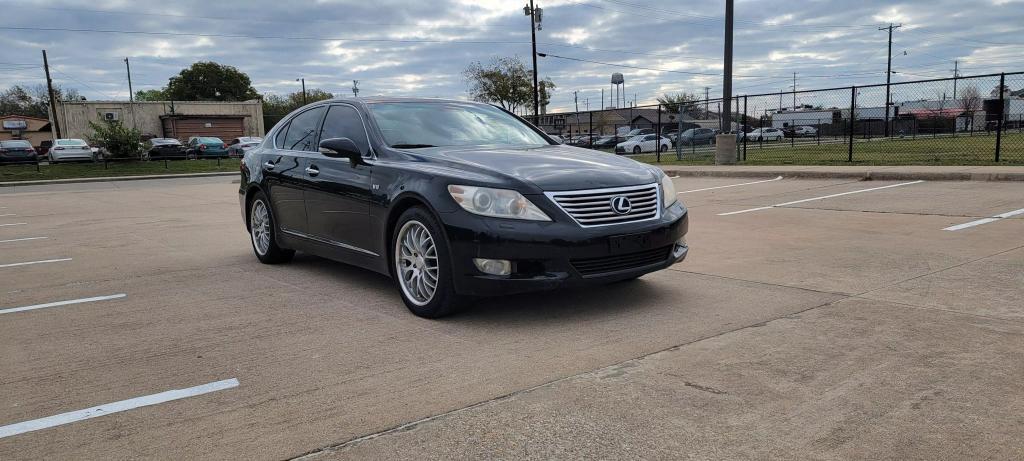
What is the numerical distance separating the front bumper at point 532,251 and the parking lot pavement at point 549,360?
11.5 inches

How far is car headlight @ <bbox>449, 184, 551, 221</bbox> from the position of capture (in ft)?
15.1

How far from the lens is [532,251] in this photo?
455 centimetres

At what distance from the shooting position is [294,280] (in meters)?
6.47

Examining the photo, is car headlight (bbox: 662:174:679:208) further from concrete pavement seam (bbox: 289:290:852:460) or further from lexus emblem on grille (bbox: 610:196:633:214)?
concrete pavement seam (bbox: 289:290:852:460)

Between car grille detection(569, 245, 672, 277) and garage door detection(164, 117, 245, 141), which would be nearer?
car grille detection(569, 245, 672, 277)

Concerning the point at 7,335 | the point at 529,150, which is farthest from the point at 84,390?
the point at 529,150

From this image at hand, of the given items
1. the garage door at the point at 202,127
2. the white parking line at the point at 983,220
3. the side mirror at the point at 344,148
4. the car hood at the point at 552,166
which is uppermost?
the garage door at the point at 202,127

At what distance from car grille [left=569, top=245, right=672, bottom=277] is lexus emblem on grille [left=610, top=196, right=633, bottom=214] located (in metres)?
0.29

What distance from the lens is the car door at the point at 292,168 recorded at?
649 cm

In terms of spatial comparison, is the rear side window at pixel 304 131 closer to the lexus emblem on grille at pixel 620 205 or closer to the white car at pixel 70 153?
the lexus emblem on grille at pixel 620 205

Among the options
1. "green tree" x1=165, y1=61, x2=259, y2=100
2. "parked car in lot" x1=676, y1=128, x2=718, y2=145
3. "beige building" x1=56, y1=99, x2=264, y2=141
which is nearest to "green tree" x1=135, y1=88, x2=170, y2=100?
"green tree" x1=165, y1=61, x2=259, y2=100

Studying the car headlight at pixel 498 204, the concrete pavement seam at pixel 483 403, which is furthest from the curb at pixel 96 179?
the concrete pavement seam at pixel 483 403

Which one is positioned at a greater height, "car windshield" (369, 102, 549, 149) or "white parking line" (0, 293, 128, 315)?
"car windshield" (369, 102, 549, 149)

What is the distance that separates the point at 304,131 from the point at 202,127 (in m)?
62.3
